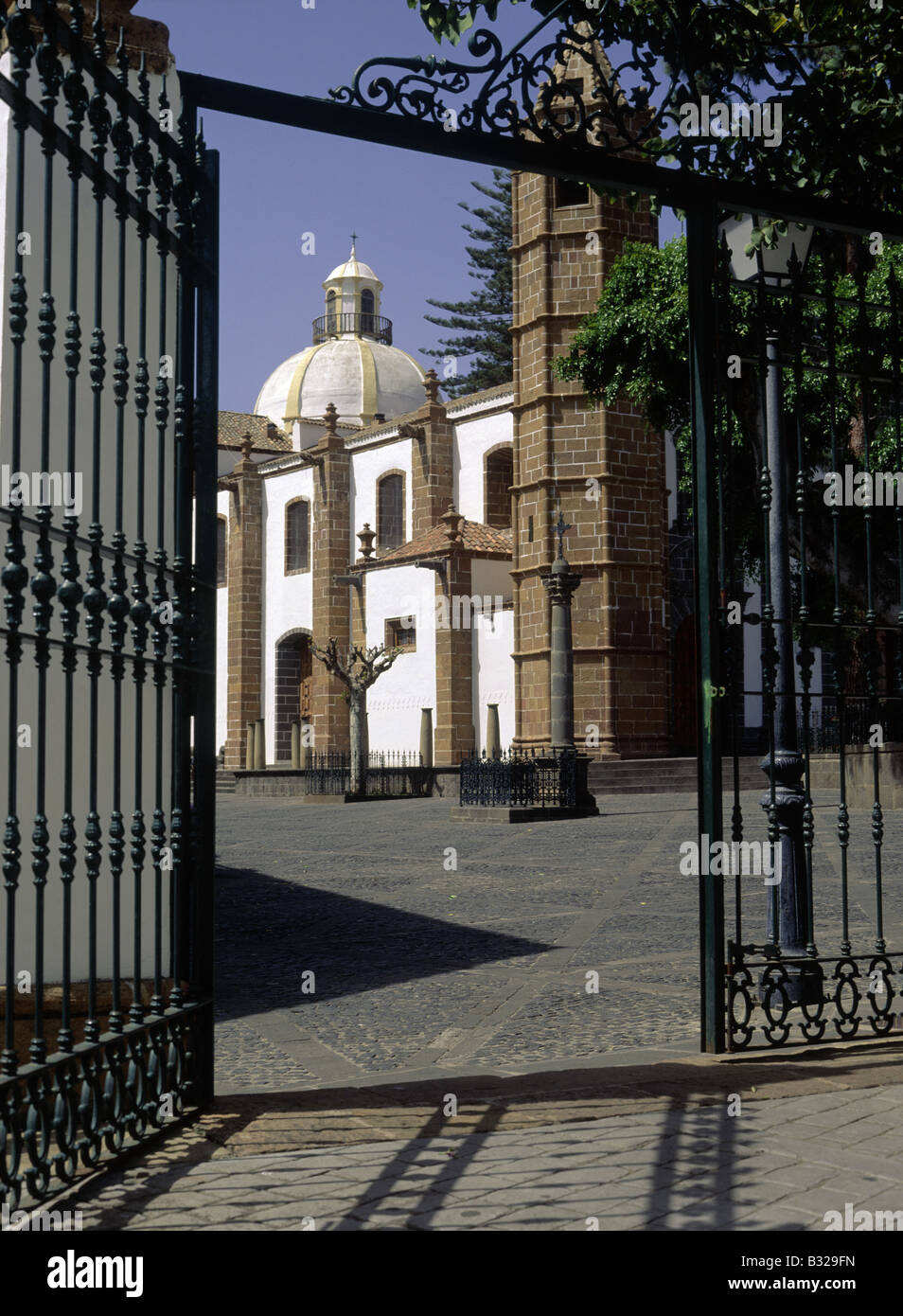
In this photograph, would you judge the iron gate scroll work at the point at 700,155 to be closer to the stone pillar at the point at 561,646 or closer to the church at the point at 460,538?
the stone pillar at the point at 561,646

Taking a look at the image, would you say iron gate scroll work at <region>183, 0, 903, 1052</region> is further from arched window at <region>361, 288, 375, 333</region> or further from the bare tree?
arched window at <region>361, 288, 375, 333</region>

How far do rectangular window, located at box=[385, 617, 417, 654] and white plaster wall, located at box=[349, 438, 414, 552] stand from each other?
10.9 feet

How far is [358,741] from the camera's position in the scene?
27859mm

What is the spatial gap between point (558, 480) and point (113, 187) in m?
25.0

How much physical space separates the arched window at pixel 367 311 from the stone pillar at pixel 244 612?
18139 millimetres

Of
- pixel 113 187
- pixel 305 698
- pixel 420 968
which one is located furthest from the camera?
pixel 305 698

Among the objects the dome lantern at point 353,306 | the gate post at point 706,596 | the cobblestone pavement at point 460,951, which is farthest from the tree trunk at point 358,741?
the dome lantern at point 353,306

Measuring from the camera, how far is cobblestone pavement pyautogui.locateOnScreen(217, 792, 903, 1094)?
5477 millimetres

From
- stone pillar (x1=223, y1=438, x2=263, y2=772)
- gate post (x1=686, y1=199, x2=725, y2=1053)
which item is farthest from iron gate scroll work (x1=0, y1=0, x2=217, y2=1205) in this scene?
stone pillar (x1=223, y1=438, x2=263, y2=772)

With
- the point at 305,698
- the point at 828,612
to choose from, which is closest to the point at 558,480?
the point at 828,612

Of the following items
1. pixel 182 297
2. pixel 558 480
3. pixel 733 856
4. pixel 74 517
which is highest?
pixel 558 480

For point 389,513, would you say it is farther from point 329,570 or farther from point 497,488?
point 497,488
